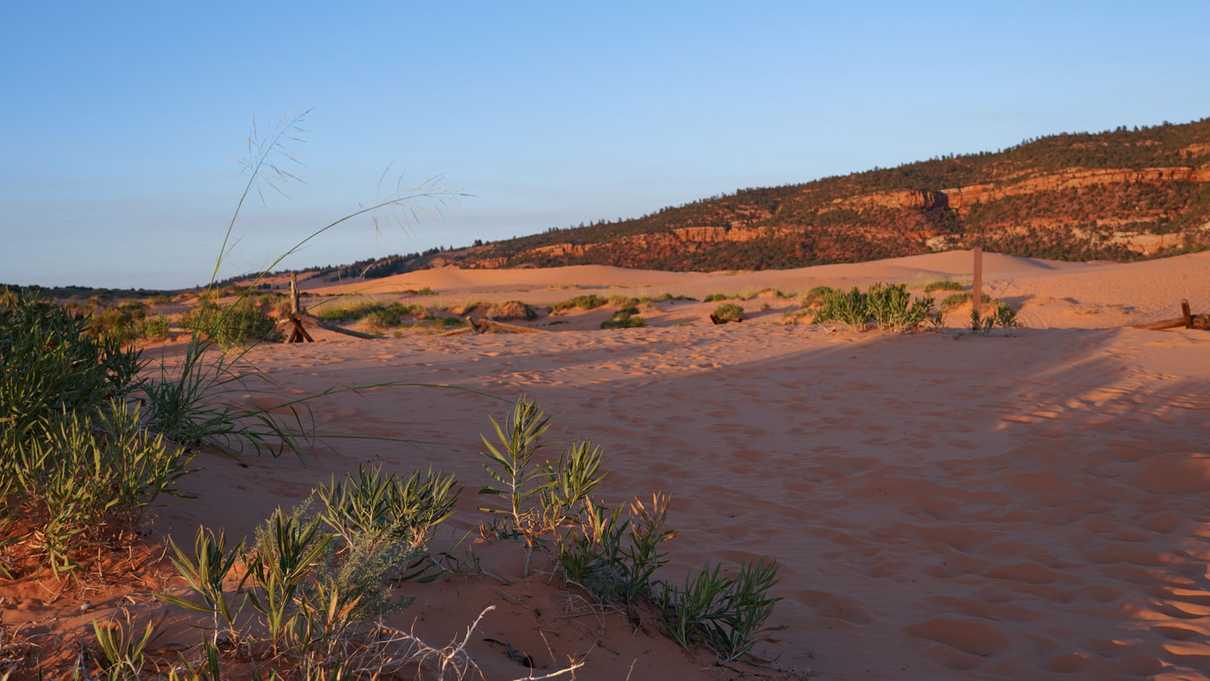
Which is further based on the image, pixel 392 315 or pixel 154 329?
pixel 392 315

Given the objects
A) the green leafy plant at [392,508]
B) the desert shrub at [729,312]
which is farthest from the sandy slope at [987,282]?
the desert shrub at [729,312]

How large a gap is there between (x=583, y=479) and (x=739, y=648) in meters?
0.73

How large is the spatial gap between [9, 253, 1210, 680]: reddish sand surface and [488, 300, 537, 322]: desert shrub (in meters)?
12.2

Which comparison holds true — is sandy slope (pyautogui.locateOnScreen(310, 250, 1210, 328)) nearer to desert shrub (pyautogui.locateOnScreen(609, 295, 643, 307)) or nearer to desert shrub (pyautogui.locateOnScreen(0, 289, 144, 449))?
desert shrub (pyautogui.locateOnScreen(0, 289, 144, 449))

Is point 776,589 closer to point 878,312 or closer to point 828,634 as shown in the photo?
point 828,634

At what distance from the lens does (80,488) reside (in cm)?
274

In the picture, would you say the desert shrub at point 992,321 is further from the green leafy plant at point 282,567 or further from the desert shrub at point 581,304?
the desert shrub at point 581,304

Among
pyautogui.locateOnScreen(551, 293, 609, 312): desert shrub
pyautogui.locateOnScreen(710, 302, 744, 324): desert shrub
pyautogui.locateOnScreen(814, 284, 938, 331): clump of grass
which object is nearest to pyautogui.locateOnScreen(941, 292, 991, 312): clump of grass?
pyautogui.locateOnScreen(710, 302, 744, 324): desert shrub

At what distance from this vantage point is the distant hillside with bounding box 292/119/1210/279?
46.9 metres

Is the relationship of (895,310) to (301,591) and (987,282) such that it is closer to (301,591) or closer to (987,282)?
(301,591)

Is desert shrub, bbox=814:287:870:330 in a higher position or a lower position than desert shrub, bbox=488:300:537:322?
higher

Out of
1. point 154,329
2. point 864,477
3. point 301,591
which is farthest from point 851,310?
point 154,329

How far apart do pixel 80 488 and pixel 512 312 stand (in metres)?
22.9

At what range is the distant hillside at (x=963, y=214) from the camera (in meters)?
46.9
